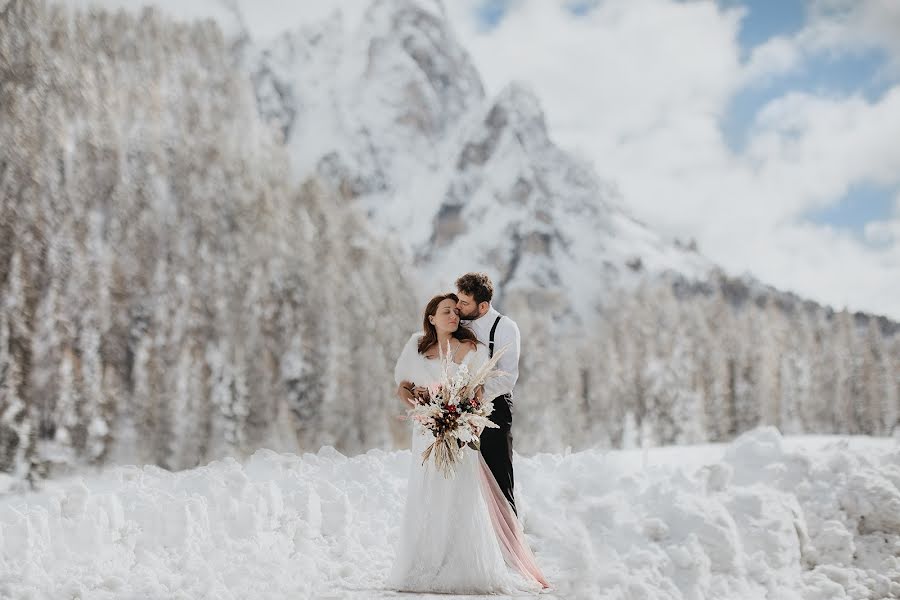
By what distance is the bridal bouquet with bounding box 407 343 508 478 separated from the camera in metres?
6.02

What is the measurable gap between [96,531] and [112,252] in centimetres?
3615

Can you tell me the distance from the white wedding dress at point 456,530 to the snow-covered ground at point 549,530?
0.29m

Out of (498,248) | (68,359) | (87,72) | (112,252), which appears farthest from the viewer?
(498,248)

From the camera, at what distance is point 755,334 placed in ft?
207

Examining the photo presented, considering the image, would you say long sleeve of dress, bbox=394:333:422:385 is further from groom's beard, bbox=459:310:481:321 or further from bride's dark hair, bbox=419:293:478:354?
groom's beard, bbox=459:310:481:321

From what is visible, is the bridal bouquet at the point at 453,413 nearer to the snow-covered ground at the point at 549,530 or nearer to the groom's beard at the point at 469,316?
the groom's beard at the point at 469,316

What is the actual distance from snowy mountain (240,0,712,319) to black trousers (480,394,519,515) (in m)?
103

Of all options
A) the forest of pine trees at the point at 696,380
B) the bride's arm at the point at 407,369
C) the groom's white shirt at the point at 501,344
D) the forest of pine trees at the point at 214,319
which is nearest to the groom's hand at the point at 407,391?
the bride's arm at the point at 407,369

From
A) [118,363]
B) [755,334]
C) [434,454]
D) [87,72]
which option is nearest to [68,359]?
[118,363]

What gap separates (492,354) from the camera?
6422mm

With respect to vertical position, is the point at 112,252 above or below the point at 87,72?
below

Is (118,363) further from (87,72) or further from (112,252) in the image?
(87,72)

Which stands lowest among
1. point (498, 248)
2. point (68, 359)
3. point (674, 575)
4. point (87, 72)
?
point (674, 575)

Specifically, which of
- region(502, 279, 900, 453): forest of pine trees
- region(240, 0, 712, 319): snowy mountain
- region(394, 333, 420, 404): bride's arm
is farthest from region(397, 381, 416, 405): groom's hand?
region(240, 0, 712, 319): snowy mountain
